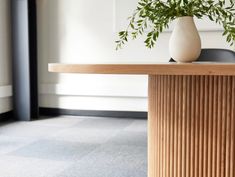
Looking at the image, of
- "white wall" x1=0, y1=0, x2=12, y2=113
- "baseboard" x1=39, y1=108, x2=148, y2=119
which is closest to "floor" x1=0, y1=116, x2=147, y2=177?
"baseboard" x1=39, y1=108, x2=148, y2=119

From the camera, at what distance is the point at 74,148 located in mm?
2785

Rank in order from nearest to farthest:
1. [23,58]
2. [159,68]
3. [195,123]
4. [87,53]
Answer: [159,68] < [195,123] < [23,58] < [87,53]

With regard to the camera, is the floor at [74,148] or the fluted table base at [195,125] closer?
the fluted table base at [195,125]

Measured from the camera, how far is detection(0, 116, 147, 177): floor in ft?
7.21

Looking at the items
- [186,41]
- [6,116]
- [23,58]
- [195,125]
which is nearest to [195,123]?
[195,125]

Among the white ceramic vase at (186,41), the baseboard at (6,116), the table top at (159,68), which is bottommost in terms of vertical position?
the baseboard at (6,116)

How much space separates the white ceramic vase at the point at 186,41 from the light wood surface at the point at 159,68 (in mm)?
284

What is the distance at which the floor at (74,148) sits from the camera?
220cm

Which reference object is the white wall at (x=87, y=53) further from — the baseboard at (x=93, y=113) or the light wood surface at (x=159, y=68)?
the light wood surface at (x=159, y=68)

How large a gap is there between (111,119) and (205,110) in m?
2.94

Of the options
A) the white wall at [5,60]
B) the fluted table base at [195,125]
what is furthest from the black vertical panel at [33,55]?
the fluted table base at [195,125]

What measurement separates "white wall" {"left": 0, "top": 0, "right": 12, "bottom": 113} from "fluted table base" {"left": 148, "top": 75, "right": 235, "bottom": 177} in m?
3.10

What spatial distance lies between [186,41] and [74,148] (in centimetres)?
173

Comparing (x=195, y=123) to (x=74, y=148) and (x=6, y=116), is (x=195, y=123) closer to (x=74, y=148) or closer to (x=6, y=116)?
(x=74, y=148)
